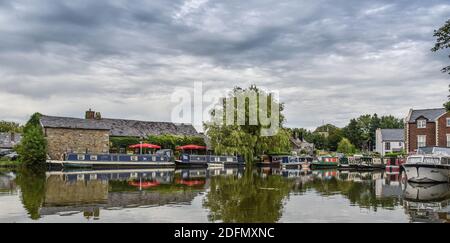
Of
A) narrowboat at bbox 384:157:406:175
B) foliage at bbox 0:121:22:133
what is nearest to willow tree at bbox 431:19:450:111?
narrowboat at bbox 384:157:406:175

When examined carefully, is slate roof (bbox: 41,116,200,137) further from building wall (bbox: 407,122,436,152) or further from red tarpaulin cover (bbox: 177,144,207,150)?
building wall (bbox: 407,122,436,152)

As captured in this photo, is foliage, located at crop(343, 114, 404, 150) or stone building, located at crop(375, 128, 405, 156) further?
foliage, located at crop(343, 114, 404, 150)

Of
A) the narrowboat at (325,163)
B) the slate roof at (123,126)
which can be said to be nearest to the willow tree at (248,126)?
the narrowboat at (325,163)

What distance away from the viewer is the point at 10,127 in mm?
109625

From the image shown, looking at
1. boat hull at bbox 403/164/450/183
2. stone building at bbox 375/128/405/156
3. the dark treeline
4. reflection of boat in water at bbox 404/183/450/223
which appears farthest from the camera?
the dark treeline

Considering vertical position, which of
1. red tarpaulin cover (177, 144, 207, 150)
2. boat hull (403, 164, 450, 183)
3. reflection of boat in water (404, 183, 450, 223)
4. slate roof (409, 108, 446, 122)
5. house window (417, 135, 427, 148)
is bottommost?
reflection of boat in water (404, 183, 450, 223)

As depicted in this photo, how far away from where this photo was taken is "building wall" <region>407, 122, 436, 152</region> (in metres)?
55.7

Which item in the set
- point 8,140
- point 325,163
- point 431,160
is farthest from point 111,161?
point 8,140

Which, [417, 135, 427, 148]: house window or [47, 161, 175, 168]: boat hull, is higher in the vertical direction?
[417, 135, 427, 148]: house window

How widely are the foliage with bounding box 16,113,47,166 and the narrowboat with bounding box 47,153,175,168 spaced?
1.71m

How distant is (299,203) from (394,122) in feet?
358

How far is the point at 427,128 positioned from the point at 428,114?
6.88 feet

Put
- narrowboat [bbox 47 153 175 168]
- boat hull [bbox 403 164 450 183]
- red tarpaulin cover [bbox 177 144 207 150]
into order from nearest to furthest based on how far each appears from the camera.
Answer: boat hull [bbox 403 164 450 183]
narrowboat [bbox 47 153 175 168]
red tarpaulin cover [bbox 177 144 207 150]
